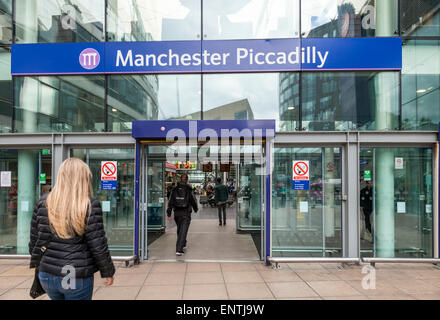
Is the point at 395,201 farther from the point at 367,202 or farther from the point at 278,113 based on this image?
the point at 278,113

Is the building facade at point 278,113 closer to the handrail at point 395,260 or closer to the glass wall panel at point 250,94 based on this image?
the glass wall panel at point 250,94

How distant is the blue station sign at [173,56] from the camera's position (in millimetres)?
6543

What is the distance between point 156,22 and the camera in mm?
6879

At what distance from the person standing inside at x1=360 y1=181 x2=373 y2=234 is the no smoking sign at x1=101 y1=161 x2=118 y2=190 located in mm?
5207

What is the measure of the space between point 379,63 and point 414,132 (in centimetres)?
161

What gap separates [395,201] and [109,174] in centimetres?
606

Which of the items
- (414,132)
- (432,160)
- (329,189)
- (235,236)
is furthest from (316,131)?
(235,236)

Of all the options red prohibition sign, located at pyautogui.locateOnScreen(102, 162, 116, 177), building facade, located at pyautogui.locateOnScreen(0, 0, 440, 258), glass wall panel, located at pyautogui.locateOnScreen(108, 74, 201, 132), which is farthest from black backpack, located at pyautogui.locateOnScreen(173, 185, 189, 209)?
glass wall panel, located at pyautogui.locateOnScreen(108, 74, 201, 132)

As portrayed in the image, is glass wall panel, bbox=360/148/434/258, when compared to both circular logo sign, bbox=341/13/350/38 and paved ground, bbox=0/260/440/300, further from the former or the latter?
circular logo sign, bbox=341/13/350/38

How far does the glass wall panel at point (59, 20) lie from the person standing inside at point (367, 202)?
653 cm

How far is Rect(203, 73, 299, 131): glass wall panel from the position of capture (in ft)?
22.2

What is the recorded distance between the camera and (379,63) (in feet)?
21.2
